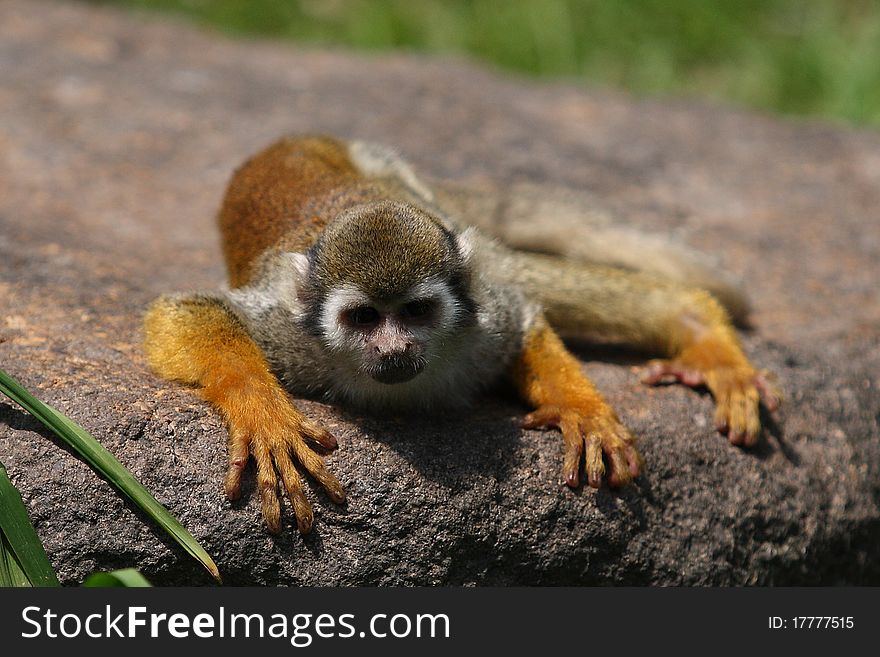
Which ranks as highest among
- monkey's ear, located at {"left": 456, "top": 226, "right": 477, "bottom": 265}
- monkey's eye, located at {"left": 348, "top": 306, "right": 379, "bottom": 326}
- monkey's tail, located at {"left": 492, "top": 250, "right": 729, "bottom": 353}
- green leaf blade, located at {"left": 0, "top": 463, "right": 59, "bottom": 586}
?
monkey's ear, located at {"left": 456, "top": 226, "right": 477, "bottom": 265}

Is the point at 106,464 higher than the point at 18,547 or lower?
higher

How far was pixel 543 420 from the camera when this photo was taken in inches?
166

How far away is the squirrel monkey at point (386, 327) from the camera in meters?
3.79

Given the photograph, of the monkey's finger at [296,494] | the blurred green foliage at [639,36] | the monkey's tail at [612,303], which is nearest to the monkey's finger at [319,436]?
the monkey's finger at [296,494]

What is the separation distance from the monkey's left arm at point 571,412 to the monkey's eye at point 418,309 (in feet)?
2.20

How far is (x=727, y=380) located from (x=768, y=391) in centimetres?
21

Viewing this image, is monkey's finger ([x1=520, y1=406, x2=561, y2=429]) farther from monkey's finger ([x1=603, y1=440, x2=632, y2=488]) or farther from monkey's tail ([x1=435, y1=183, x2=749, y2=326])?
monkey's tail ([x1=435, y1=183, x2=749, y2=326])

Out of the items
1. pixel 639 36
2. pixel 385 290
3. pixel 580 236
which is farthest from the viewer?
pixel 639 36

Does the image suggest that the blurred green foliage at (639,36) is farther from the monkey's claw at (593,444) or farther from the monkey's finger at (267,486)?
the monkey's finger at (267,486)

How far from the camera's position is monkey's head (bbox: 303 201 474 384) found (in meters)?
3.77

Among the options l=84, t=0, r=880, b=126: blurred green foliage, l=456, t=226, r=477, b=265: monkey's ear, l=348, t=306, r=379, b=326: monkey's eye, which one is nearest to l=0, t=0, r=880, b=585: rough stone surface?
l=348, t=306, r=379, b=326: monkey's eye

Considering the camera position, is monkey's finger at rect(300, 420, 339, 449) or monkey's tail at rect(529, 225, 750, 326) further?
monkey's tail at rect(529, 225, 750, 326)

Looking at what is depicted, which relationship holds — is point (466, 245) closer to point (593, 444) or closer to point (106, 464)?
point (593, 444)

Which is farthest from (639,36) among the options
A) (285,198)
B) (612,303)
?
(285,198)
